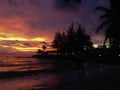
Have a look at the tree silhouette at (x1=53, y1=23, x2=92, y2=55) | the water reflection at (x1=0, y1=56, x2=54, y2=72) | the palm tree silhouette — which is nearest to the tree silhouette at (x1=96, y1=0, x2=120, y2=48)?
the palm tree silhouette

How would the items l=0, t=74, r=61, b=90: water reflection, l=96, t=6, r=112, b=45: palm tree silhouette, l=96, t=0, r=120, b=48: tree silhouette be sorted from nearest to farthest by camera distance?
l=0, t=74, r=61, b=90: water reflection → l=96, t=0, r=120, b=48: tree silhouette → l=96, t=6, r=112, b=45: palm tree silhouette

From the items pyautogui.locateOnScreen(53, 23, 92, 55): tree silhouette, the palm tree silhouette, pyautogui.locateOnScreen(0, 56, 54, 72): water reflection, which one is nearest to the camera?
the palm tree silhouette

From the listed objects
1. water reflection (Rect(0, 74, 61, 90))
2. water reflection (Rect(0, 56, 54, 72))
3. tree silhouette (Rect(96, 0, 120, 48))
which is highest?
tree silhouette (Rect(96, 0, 120, 48))

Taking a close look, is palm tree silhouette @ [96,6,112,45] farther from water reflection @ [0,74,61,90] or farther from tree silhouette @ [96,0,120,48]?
water reflection @ [0,74,61,90]

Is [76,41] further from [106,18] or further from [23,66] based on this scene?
[106,18]

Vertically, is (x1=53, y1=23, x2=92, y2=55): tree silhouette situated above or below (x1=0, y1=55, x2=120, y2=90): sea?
above

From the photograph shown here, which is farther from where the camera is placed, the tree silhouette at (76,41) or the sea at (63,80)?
the tree silhouette at (76,41)

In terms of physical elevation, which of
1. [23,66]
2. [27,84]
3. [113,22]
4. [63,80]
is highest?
[113,22]

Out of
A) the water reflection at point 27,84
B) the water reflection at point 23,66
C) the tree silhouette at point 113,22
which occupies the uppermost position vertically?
the tree silhouette at point 113,22

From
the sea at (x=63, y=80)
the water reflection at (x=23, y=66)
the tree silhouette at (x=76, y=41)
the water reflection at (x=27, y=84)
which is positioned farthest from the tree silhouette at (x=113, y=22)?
the tree silhouette at (x=76, y=41)

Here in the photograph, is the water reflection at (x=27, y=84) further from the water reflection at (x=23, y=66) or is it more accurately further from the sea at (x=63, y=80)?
the water reflection at (x=23, y=66)

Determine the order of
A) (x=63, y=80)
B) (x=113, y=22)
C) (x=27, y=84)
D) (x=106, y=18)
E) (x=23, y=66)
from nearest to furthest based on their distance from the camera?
(x=27, y=84) < (x=63, y=80) < (x=113, y=22) < (x=106, y=18) < (x=23, y=66)

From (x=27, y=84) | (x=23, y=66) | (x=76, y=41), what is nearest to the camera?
(x=27, y=84)

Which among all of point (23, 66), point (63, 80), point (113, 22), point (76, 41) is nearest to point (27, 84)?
point (63, 80)
